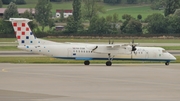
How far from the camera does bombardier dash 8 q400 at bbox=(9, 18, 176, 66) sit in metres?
52.4

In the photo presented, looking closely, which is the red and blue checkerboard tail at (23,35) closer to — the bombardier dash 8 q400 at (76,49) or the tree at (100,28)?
the bombardier dash 8 q400 at (76,49)

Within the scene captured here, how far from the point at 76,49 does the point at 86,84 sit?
59.6 feet

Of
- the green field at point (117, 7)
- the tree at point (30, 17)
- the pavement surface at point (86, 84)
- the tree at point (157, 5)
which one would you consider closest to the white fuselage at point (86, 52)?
the pavement surface at point (86, 84)

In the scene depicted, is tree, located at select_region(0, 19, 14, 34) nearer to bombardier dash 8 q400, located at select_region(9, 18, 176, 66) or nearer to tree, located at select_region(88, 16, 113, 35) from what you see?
tree, located at select_region(88, 16, 113, 35)

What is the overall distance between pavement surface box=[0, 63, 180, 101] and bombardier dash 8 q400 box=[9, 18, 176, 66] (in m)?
5.56

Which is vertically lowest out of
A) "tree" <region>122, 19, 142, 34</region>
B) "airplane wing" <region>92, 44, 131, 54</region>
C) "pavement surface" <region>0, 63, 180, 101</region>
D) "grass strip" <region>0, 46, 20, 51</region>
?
"grass strip" <region>0, 46, 20, 51</region>

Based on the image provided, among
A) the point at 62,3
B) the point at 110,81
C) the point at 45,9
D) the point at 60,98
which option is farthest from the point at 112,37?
the point at 62,3

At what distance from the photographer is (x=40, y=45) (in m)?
52.5

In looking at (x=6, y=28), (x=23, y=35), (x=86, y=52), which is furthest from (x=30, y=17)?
(x=23, y=35)

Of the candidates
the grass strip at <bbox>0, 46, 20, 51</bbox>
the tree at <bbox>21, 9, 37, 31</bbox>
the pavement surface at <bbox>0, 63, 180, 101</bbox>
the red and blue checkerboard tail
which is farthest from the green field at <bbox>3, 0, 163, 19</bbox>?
the pavement surface at <bbox>0, 63, 180, 101</bbox>

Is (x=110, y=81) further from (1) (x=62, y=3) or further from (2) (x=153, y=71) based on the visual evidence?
(1) (x=62, y=3)

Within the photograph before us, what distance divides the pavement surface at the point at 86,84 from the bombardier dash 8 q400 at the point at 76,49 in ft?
18.3

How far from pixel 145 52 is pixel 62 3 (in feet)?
453

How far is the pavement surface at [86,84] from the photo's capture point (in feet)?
Result: 96.4
